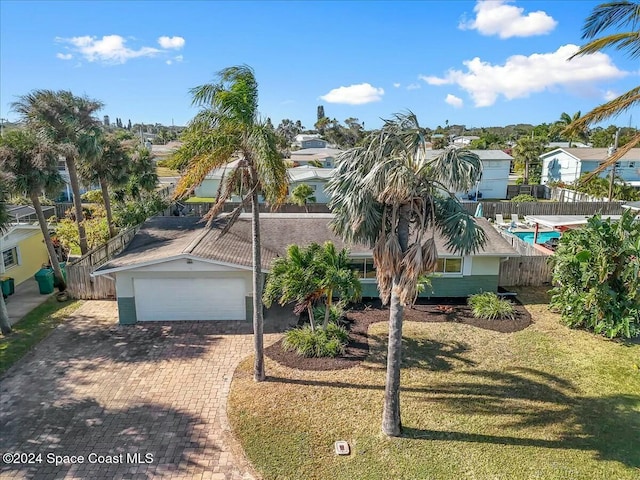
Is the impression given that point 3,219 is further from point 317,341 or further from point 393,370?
point 393,370

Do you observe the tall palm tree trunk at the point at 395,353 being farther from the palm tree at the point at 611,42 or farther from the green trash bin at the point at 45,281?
the green trash bin at the point at 45,281

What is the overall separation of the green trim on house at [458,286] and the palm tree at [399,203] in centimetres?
901

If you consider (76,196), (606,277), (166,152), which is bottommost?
(606,277)

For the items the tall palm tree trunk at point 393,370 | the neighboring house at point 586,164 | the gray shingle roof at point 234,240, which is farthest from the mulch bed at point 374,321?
the neighboring house at point 586,164

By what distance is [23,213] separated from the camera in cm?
2234

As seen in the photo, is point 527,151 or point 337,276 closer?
point 337,276

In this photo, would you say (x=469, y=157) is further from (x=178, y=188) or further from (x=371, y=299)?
(x=371, y=299)

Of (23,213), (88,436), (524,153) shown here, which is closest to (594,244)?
(88,436)

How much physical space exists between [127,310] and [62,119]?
A: 9245mm

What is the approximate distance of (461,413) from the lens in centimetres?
1083

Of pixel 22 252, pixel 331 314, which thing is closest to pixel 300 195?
pixel 22 252

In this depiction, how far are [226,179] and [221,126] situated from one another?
1302mm

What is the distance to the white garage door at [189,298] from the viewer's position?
52.9 feet

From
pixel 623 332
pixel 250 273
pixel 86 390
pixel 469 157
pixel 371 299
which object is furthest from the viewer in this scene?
pixel 371 299
